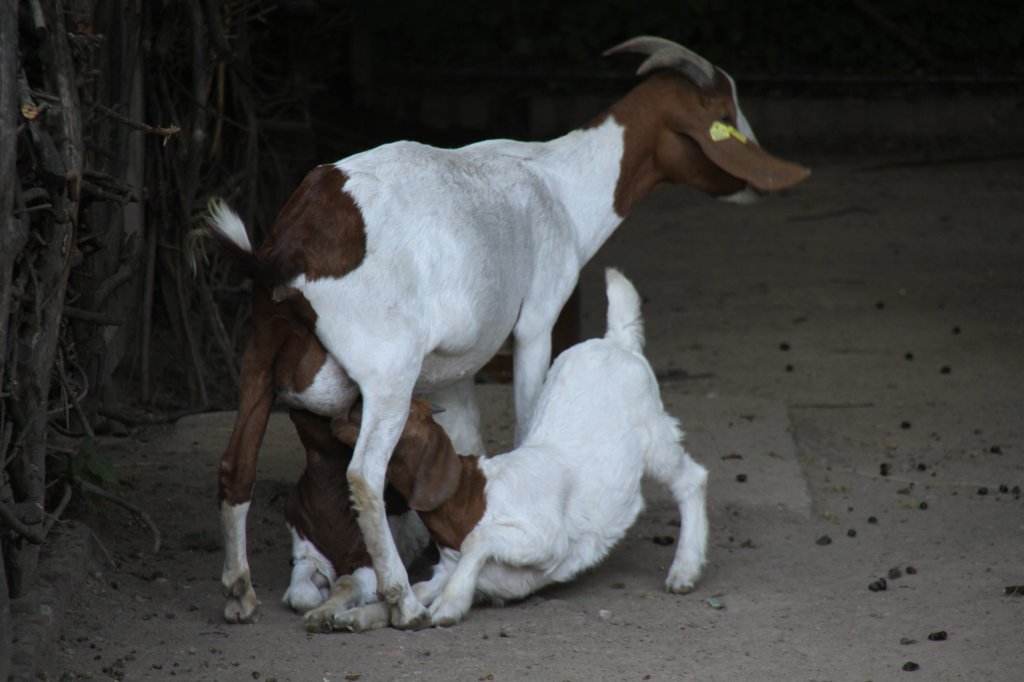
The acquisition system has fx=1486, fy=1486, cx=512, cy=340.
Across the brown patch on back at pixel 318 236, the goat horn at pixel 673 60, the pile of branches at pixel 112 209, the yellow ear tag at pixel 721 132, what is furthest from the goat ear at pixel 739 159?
the pile of branches at pixel 112 209

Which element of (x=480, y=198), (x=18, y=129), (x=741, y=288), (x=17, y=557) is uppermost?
(x=18, y=129)

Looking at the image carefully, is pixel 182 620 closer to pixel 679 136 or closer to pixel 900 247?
pixel 679 136

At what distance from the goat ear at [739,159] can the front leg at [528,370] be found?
900mm

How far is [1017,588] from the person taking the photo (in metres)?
4.42

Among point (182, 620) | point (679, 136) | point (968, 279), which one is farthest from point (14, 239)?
point (968, 279)

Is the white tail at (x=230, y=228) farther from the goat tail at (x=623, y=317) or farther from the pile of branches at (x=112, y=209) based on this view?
the goat tail at (x=623, y=317)

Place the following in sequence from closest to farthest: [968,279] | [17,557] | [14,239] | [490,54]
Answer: [14,239] → [17,557] → [968,279] → [490,54]

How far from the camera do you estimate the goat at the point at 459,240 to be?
3984 mm

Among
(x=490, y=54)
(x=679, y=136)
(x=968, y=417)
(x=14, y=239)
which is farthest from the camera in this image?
(x=490, y=54)

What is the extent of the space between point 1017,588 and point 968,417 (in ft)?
7.23

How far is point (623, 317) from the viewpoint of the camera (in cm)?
492

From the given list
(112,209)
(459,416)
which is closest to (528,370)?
(459,416)

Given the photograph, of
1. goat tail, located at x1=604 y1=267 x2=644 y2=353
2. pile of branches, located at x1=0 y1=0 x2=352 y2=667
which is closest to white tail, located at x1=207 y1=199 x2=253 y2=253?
pile of branches, located at x1=0 y1=0 x2=352 y2=667

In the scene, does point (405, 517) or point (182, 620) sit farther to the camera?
point (405, 517)
